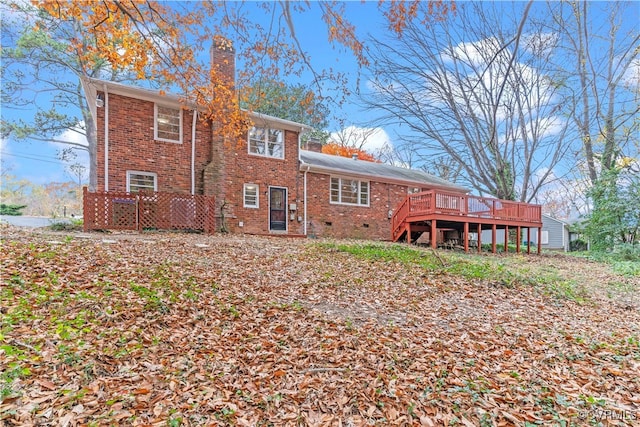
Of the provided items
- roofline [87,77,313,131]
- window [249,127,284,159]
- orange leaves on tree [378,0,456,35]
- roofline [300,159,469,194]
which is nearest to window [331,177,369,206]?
roofline [300,159,469,194]

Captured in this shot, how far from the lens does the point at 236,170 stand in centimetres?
1267

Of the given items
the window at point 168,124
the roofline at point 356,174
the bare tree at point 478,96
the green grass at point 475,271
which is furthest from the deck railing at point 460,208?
the window at point 168,124

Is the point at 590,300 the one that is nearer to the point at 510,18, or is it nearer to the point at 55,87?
the point at 510,18

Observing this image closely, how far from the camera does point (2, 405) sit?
2.30m

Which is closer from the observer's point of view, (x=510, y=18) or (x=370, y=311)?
(x=370, y=311)

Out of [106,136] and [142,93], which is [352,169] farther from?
[106,136]

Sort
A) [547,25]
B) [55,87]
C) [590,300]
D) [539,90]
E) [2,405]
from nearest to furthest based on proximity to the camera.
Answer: [2,405] → [590,300] → [547,25] → [539,90] → [55,87]

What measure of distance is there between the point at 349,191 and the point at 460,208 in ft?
15.6

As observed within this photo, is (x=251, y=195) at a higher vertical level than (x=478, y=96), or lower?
lower

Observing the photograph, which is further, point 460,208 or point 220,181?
point 460,208

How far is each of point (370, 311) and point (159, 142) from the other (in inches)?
387

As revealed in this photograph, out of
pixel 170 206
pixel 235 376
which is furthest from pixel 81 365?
pixel 170 206

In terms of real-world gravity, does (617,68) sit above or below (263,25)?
above

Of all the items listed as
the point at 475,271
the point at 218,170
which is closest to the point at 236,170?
the point at 218,170
